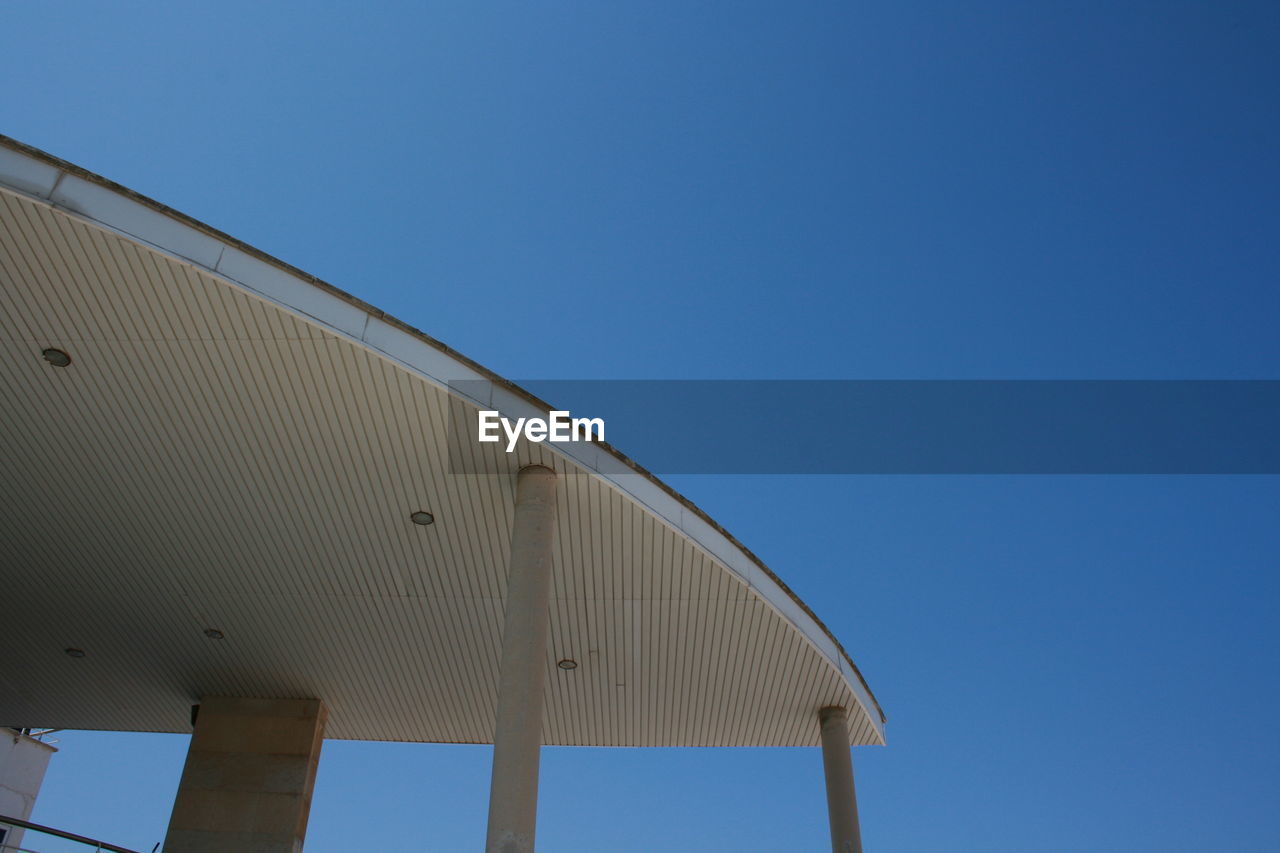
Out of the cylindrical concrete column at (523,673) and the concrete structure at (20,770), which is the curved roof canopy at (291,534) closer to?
the cylindrical concrete column at (523,673)

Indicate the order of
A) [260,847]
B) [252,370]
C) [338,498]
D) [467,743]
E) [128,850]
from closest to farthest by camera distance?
[252,370], [128,850], [338,498], [260,847], [467,743]

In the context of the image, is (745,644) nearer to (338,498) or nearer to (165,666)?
(338,498)

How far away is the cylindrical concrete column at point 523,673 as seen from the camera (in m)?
10.6

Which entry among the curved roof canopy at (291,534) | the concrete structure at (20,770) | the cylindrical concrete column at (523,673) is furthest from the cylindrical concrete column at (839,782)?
the concrete structure at (20,770)

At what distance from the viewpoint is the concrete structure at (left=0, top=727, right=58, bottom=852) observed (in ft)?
84.2

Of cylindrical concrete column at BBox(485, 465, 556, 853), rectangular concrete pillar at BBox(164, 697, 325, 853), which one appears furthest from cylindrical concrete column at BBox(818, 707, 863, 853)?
rectangular concrete pillar at BBox(164, 697, 325, 853)

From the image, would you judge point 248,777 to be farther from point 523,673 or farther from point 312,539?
point 523,673

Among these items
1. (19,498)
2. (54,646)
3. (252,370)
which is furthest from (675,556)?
(54,646)

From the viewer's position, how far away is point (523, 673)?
37.1 feet

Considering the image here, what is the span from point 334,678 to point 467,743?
3.75m

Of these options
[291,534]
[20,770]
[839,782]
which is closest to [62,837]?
[291,534]

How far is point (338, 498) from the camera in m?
13.2

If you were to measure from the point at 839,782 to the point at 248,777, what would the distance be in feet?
32.5

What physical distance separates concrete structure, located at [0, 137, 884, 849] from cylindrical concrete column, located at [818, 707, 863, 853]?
16.2 inches
